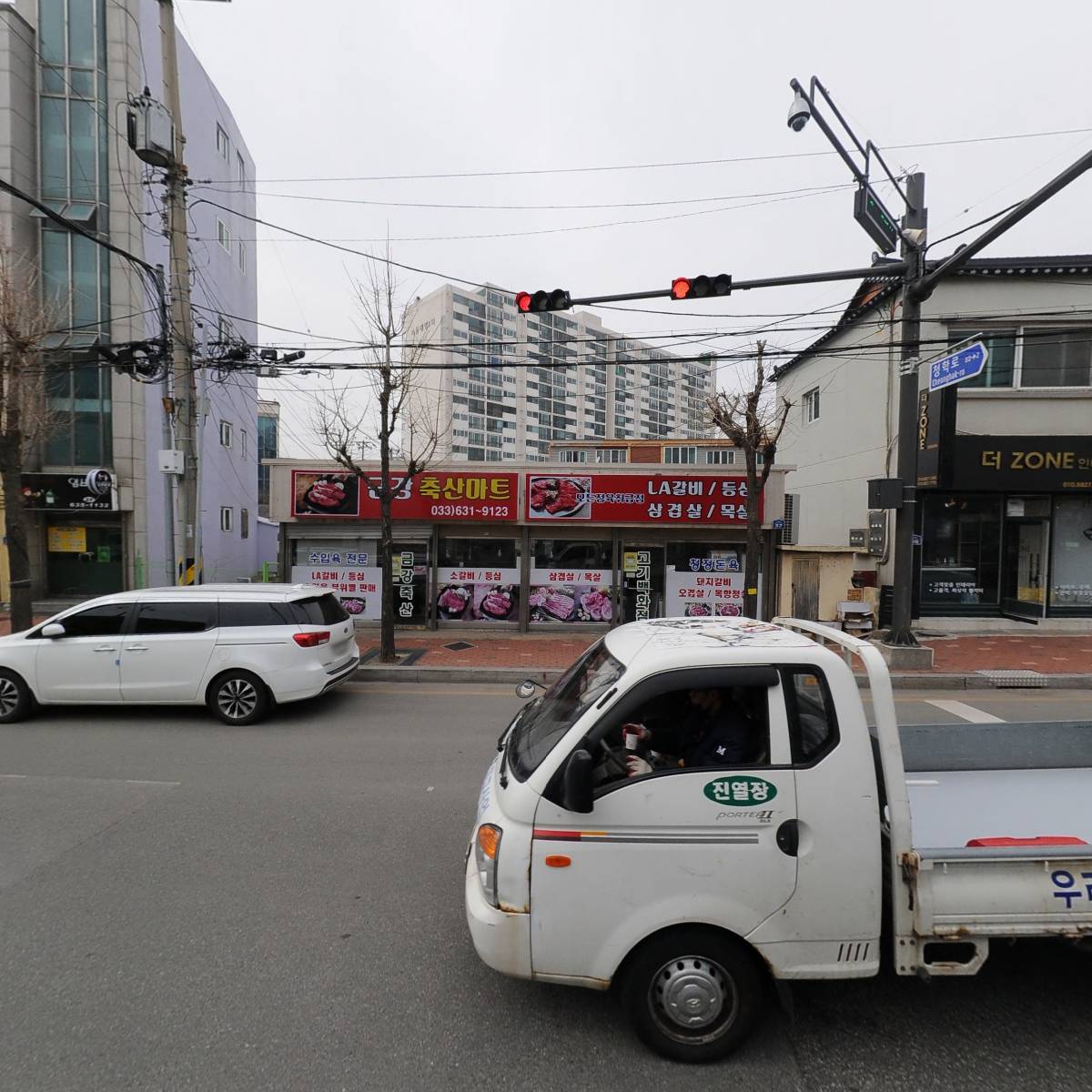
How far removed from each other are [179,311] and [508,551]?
24.8 feet

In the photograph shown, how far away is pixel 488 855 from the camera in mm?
2701

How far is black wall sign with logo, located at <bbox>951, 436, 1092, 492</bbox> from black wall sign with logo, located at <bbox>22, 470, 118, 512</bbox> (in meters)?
20.4

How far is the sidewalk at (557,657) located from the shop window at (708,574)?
7.95ft

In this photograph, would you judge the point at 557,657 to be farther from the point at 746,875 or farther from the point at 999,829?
the point at 746,875

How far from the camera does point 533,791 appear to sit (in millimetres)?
2658

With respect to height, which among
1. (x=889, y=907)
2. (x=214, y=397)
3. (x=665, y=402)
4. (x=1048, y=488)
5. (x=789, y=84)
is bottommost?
(x=889, y=907)

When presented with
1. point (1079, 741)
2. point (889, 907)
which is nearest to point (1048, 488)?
point (1079, 741)

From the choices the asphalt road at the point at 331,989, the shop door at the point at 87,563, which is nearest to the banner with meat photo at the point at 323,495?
the shop door at the point at 87,563

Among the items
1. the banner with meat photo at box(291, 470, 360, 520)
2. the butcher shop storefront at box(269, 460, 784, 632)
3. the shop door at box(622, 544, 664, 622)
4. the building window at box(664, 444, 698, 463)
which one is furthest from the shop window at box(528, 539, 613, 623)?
the building window at box(664, 444, 698, 463)

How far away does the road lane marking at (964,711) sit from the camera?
7996mm

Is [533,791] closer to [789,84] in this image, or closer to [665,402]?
[789,84]

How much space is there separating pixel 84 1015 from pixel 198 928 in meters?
0.67

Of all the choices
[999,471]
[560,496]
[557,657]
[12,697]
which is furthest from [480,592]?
[999,471]

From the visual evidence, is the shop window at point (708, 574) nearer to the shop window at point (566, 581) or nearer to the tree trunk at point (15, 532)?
the shop window at point (566, 581)
